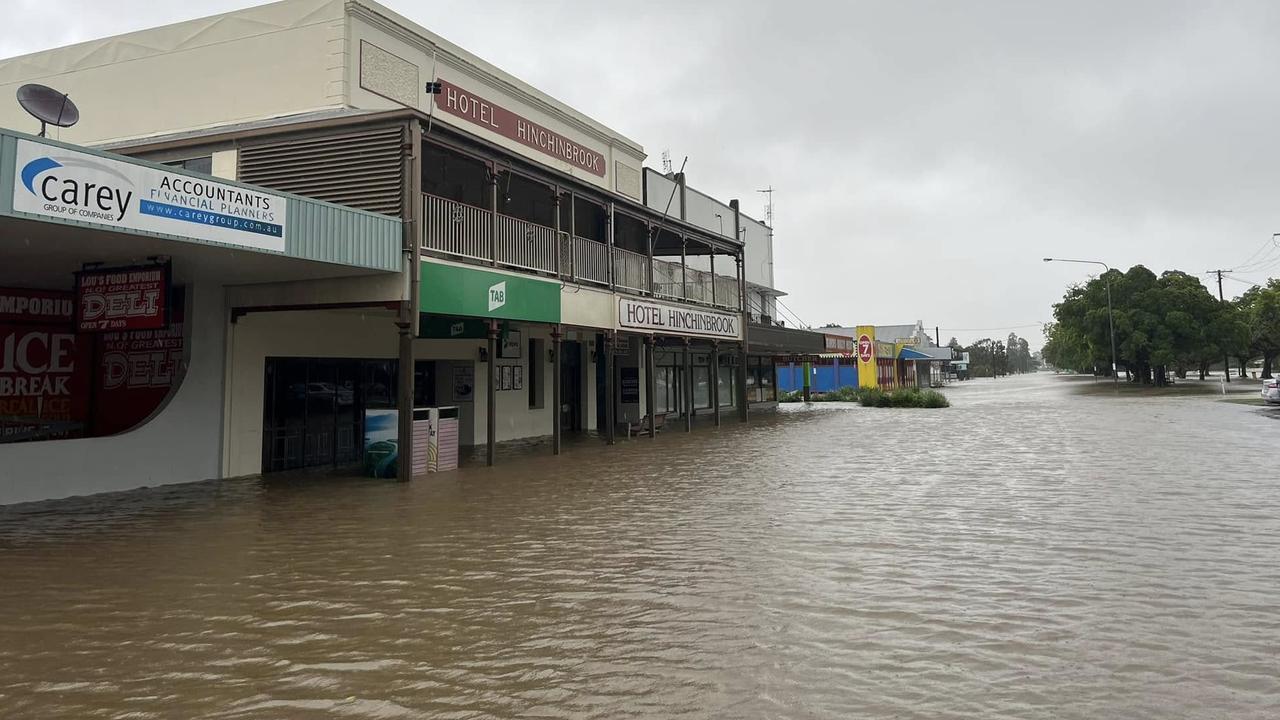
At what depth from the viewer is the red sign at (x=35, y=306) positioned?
474 inches

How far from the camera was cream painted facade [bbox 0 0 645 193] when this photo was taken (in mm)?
16312

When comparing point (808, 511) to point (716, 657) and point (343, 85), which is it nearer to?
point (716, 657)

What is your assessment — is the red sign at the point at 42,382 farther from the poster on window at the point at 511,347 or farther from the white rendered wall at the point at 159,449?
the poster on window at the point at 511,347

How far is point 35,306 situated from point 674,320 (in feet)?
46.7

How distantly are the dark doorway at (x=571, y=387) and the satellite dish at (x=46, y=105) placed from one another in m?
14.1

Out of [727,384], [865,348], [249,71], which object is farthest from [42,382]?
[865,348]

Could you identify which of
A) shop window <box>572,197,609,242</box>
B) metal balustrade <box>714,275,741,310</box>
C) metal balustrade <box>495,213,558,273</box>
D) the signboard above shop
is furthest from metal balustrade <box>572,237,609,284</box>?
metal balustrade <box>714,275,741,310</box>

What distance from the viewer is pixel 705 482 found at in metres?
12.4

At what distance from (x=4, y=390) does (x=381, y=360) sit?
6442 millimetres

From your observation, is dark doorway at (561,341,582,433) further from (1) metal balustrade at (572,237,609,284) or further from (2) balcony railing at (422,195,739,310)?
(1) metal balustrade at (572,237,609,284)

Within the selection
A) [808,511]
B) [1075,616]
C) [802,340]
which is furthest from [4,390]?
[802,340]

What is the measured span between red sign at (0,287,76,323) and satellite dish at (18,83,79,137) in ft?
10.0

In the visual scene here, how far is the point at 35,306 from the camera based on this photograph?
12.4 metres

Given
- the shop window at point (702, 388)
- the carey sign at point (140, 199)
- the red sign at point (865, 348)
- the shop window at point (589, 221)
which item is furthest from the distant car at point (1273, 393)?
the carey sign at point (140, 199)
